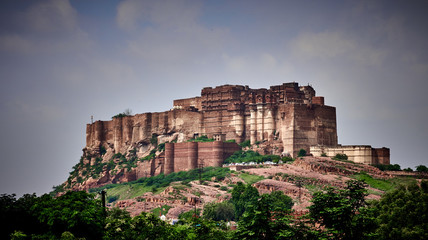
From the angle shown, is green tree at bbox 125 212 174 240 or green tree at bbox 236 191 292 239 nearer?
green tree at bbox 236 191 292 239

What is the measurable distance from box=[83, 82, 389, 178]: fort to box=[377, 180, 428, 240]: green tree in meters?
44.8

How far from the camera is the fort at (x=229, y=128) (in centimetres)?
10656

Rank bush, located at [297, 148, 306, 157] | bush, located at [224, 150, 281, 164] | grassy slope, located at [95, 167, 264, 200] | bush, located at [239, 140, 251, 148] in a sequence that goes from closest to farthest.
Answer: grassy slope, located at [95, 167, 264, 200], bush, located at [297, 148, 306, 157], bush, located at [224, 150, 281, 164], bush, located at [239, 140, 251, 148]

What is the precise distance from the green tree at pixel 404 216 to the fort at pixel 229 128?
44.8 m

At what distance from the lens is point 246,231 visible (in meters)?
42.2

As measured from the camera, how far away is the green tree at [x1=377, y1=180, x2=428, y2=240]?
4950cm

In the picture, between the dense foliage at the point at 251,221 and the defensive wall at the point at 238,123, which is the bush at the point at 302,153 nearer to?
the defensive wall at the point at 238,123

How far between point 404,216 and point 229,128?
66826mm

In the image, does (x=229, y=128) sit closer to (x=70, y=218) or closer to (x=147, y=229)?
(x=147, y=229)

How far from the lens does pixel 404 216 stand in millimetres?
52844

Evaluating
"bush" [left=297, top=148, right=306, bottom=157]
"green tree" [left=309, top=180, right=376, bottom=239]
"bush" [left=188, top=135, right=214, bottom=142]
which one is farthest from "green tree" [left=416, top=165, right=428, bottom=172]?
"green tree" [left=309, top=180, right=376, bottom=239]

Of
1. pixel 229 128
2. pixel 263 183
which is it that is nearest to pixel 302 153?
pixel 263 183

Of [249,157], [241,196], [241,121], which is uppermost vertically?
[241,121]

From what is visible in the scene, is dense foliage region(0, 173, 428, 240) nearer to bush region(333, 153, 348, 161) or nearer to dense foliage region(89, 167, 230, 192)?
bush region(333, 153, 348, 161)
